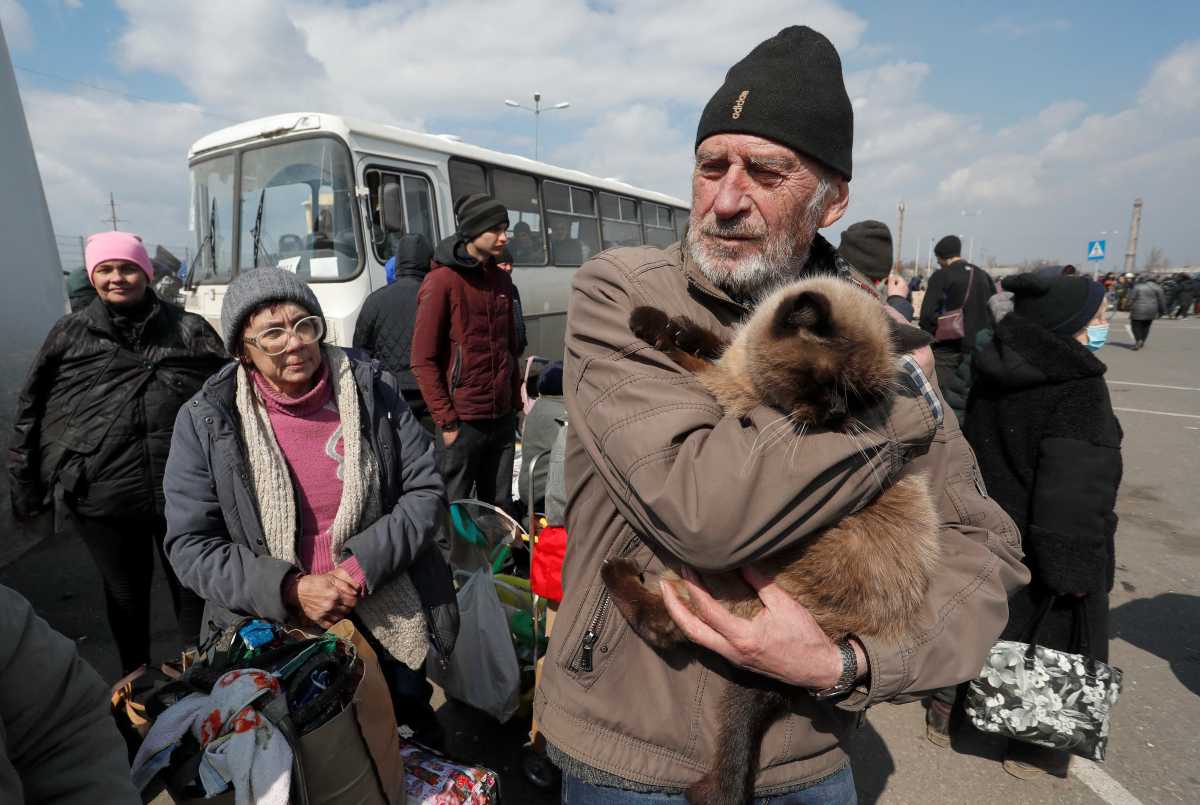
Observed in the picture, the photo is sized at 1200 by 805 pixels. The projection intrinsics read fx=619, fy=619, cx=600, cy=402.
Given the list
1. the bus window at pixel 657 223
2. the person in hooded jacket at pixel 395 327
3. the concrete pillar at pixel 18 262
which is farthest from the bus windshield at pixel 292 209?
the bus window at pixel 657 223

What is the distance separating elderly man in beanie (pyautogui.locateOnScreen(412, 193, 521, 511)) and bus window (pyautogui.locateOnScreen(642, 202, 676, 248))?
27.9 ft

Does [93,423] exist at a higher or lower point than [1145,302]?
higher

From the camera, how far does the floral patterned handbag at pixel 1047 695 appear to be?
2875mm

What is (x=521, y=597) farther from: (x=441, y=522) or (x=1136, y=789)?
(x=1136, y=789)

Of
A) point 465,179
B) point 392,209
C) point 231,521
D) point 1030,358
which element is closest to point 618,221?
point 465,179

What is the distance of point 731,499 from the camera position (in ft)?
3.56

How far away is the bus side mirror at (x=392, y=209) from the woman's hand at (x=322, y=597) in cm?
590

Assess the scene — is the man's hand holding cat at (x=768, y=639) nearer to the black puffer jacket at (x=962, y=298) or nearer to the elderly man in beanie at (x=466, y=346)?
the elderly man in beanie at (x=466, y=346)

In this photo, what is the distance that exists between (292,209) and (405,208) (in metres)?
1.28

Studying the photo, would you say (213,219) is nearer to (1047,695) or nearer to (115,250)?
(115,250)

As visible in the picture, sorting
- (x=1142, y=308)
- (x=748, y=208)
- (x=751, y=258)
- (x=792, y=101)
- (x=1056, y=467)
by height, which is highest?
(x=792, y=101)

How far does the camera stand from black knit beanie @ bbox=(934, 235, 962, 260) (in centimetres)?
791

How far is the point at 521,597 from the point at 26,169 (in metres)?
5.22

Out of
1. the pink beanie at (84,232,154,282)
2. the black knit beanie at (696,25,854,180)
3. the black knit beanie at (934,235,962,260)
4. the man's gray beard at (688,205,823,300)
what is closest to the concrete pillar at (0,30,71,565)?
the pink beanie at (84,232,154,282)
